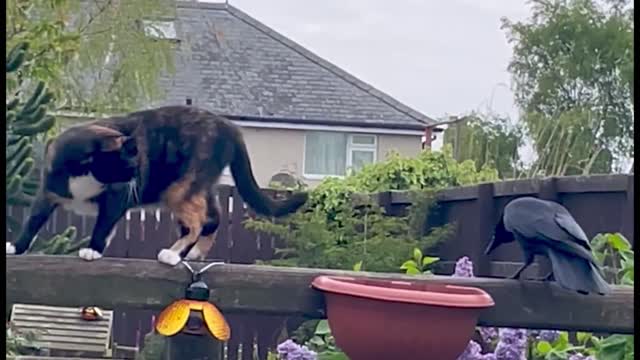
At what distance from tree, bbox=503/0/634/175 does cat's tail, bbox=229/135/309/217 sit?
41.6 feet

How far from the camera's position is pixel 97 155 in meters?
2.12

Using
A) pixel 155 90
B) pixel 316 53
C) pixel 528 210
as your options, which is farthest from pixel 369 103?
pixel 528 210

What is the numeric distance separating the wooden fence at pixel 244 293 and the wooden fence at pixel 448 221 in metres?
0.08

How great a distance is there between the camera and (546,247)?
6.85 feet

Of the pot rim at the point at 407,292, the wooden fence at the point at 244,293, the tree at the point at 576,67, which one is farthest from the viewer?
the tree at the point at 576,67

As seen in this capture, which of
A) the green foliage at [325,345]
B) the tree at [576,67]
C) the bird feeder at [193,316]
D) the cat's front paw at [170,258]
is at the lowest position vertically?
the green foliage at [325,345]

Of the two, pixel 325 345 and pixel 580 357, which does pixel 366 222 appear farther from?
pixel 580 357

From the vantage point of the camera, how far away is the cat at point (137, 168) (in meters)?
2.13

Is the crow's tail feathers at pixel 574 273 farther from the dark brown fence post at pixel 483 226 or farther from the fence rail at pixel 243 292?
the dark brown fence post at pixel 483 226

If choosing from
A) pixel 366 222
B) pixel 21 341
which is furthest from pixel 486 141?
pixel 21 341

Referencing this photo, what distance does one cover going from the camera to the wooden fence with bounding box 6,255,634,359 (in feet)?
6.70

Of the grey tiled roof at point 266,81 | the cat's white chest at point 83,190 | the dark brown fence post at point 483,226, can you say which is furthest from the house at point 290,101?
the cat's white chest at point 83,190

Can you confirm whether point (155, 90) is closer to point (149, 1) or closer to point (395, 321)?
point (149, 1)

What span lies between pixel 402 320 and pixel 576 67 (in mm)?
15308
